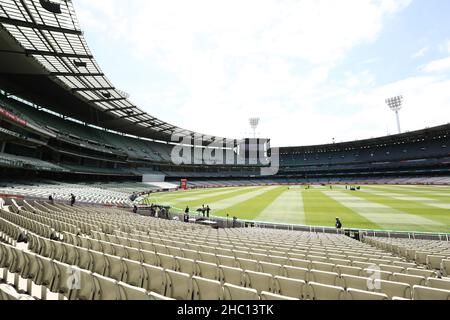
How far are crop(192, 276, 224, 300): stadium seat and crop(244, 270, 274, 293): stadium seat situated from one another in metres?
0.91

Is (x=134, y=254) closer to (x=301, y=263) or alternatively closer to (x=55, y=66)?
(x=301, y=263)

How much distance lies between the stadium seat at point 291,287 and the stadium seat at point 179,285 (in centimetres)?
149

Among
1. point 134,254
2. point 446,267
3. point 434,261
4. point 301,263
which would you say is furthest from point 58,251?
point 434,261

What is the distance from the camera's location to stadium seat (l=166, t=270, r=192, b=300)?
400 cm

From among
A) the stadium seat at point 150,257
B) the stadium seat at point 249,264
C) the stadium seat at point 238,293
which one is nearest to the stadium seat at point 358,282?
the stadium seat at point 249,264

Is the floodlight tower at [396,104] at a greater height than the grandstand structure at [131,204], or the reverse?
the floodlight tower at [396,104]

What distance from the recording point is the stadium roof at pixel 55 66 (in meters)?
21.1

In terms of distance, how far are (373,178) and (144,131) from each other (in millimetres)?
74310

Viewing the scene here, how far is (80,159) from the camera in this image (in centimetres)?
5488

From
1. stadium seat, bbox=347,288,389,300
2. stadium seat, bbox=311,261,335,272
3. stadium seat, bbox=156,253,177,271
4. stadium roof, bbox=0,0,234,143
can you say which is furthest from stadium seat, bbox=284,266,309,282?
stadium roof, bbox=0,0,234,143

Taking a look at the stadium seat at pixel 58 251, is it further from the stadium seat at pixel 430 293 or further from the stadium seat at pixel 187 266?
the stadium seat at pixel 430 293

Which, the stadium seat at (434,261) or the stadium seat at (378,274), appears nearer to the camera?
the stadium seat at (378,274)
